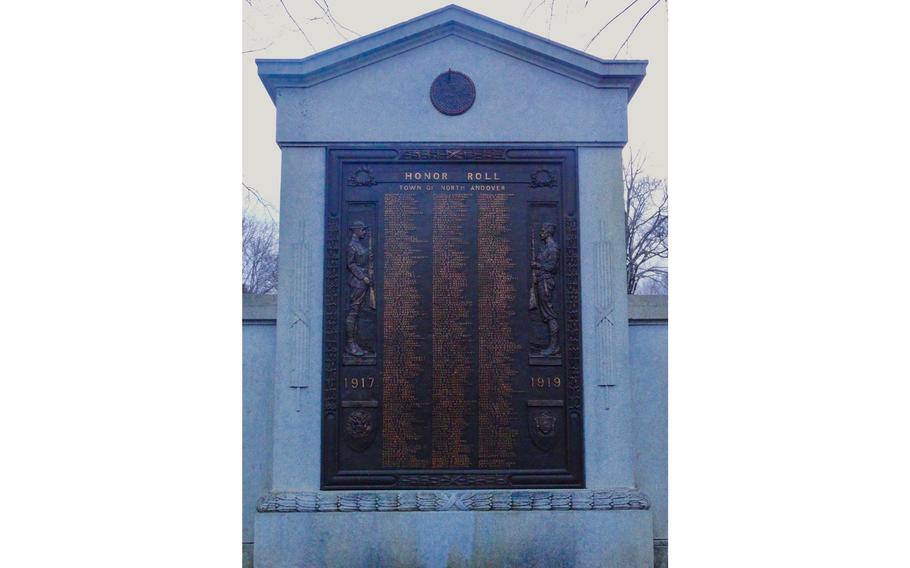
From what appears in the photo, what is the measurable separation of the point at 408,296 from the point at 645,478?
341cm

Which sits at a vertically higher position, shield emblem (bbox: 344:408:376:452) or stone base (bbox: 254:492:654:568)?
shield emblem (bbox: 344:408:376:452)

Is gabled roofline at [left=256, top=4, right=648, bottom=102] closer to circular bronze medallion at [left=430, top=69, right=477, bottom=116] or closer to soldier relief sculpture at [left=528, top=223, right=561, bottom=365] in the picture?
circular bronze medallion at [left=430, top=69, right=477, bottom=116]

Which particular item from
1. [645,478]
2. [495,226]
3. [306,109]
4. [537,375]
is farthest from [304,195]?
[645,478]

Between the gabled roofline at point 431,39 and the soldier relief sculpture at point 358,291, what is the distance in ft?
5.72

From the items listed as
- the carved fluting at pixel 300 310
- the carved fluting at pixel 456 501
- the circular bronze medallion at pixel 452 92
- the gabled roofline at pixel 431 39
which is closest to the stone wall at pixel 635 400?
the carved fluting at pixel 300 310

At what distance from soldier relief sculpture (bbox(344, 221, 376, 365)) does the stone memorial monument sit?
0.9 inches

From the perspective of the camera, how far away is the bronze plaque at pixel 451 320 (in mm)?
7793

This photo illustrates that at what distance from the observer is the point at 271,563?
752 cm

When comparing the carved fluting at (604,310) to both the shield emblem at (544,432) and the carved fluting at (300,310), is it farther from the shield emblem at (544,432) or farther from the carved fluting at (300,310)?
the carved fluting at (300,310)

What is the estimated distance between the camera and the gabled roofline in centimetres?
798

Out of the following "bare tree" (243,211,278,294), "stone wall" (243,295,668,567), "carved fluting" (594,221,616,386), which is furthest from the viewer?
"bare tree" (243,211,278,294)

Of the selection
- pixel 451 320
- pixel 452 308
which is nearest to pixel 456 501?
pixel 451 320

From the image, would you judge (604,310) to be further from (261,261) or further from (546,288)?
(261,261)

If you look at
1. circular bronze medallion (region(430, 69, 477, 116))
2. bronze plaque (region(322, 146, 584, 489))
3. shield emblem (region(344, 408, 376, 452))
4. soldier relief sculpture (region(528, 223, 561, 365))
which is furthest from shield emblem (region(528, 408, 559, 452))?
circular bronze medallion (region(430, 69, 477, 116))
